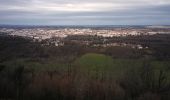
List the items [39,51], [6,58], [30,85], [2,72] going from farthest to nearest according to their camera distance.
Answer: [39,51], [6,58], [2,72], [30,85]

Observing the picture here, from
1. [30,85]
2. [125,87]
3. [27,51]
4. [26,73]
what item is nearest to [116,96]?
[125,87]

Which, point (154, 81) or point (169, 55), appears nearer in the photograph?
point (154, 81)

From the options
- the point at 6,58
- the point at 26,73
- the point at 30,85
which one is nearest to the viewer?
the point at 30,85

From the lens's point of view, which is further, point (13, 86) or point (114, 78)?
point (114, 78)

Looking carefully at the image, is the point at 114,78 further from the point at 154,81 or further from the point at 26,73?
the point at 26,73

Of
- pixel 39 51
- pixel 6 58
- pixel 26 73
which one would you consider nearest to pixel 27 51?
pixel 39 51

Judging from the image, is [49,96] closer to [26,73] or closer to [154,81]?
[26,73]

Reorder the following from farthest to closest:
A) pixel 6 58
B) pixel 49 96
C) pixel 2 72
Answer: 1. pixel 6 58
2. pixel 2 72
3. pixel 49 96

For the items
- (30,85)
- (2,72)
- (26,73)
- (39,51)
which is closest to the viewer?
(30,85)

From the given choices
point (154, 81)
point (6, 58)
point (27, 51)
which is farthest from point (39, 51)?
point (154, 81)
